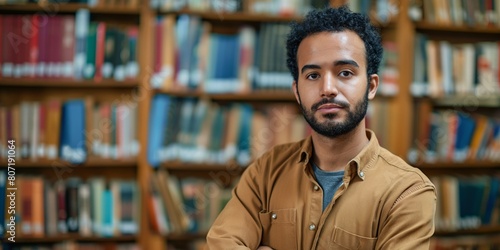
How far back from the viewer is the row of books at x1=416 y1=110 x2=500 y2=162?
3016 mm

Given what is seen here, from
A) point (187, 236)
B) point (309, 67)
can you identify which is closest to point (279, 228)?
point (309, 67)

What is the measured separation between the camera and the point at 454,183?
306cm

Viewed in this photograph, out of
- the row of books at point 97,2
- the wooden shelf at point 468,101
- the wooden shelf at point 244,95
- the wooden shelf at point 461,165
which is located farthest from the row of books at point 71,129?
the wooden shelf at point 468,101

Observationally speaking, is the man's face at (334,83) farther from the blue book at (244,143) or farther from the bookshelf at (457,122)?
the bookshelf at (457,122)

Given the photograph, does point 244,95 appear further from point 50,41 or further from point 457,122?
point 457,122

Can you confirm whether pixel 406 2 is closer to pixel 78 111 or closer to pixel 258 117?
pixel 258 117

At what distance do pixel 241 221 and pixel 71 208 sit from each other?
1443 mm

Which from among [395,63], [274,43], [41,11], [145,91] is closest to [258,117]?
[274,43]

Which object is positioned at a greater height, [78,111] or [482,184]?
[78,111]

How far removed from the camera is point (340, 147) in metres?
1.46

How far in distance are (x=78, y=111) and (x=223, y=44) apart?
0.81 meters

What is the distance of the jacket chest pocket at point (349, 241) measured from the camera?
4.50 ft

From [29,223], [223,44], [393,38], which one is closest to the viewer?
[29,223]

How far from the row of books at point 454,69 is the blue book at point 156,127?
4.50 ft
